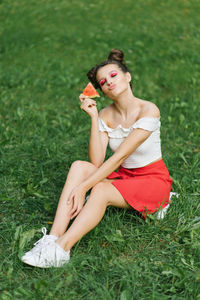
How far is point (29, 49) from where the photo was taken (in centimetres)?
805

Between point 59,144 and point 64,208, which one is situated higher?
point 64,208

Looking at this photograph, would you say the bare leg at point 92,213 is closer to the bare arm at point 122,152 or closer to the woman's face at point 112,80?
the bare arm at point 122,152

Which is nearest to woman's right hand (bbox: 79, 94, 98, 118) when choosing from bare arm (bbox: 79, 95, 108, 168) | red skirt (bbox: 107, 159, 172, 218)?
bare arm (bbox: 79, 95, 108, 168)

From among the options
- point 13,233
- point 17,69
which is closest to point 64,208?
point 13,233

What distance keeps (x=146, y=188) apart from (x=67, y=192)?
70 cm

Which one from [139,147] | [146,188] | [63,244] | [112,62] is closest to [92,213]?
[63,244]

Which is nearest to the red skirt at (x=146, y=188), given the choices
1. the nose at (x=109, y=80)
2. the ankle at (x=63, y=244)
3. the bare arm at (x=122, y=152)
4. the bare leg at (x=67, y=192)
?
the bare arm at (x=122, y=152)

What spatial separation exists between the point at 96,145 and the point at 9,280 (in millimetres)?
1448

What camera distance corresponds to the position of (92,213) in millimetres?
3174

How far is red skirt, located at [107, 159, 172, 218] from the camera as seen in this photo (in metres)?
3.46

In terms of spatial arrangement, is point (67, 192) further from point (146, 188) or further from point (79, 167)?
point (146, 188)

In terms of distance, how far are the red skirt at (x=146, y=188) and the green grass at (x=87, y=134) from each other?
0.13 meters

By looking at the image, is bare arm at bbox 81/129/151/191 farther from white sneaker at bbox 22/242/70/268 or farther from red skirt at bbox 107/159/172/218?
white sneaker at bbox 22/242/70/268

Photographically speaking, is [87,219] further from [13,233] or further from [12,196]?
[12,196]
